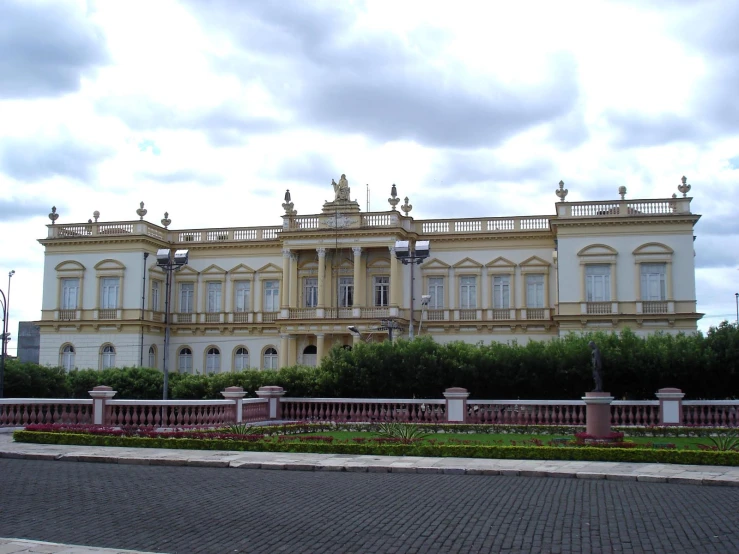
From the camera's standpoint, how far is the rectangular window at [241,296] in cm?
5234

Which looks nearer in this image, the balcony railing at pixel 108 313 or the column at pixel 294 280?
the column at pixel 294 280

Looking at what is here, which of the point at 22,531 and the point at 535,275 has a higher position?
the point at 535,275

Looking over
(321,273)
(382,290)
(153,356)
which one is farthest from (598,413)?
(153,356)

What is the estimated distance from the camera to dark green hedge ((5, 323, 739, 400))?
2595 centimetres

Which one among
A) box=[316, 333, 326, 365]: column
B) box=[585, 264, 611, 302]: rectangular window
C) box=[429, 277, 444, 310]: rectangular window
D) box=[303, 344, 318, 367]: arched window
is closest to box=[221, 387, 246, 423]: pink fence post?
box=[316, 333, 326, 365]: column

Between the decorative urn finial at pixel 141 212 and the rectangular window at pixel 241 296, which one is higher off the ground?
the decorative urn finial at pixel 141 212

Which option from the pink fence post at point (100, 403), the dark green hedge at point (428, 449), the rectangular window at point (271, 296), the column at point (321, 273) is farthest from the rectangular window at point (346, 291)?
the dark green hedge at point (428, 449)

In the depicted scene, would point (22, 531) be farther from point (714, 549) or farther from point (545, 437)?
point (545, 437)

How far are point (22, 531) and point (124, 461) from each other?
286 inches

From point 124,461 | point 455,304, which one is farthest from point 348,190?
point 124,461

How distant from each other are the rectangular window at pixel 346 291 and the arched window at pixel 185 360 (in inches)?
427

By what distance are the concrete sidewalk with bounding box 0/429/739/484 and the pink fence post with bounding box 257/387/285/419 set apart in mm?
7884

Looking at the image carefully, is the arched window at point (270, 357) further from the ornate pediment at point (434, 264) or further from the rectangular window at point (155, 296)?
the ornate pediment at point (434, 264)

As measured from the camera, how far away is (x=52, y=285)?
2041 inches
